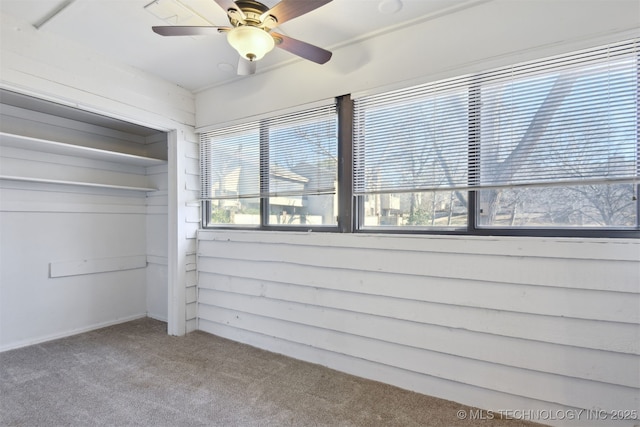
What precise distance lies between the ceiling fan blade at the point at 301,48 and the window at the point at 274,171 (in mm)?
613

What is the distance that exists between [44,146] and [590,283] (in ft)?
13.6

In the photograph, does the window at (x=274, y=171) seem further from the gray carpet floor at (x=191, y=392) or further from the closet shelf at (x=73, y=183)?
the gray carpet floor at (x=191, y=392)

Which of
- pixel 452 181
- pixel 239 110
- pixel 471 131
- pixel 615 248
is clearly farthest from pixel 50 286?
pixel 615 248

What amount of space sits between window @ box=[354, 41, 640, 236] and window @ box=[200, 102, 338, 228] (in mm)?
297

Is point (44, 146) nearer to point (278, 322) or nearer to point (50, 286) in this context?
point (50, 286)

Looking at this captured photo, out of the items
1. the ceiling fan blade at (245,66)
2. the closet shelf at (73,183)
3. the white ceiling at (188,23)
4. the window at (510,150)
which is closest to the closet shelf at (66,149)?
the closet shelf at (73,183)

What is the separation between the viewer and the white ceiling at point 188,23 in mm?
2053

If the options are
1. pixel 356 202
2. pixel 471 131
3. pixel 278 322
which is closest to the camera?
pixel 471 131

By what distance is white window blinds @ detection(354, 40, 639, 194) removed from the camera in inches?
67.9

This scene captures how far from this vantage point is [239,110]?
307cm

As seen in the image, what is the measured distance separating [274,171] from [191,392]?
5.95 feet

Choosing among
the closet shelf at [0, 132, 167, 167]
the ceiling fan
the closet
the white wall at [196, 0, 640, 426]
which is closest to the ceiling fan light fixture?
the ceiling fan

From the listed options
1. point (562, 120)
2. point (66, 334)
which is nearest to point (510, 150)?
point (562, 120)

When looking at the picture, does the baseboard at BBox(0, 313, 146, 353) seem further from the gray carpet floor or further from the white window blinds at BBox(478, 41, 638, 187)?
the white window blinds at BBox(478, 41, 638, 187)
